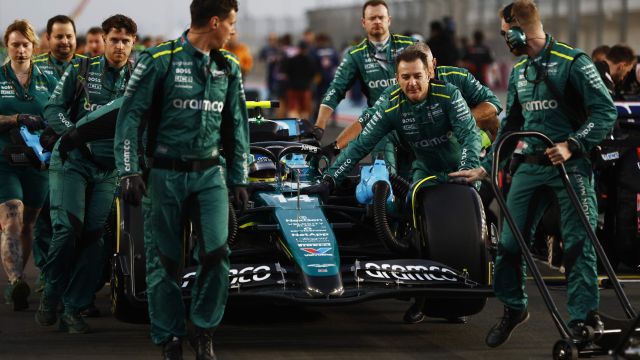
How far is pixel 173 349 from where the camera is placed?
7.74 meters

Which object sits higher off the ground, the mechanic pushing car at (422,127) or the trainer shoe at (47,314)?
the mechanic pushing car at (422,127)

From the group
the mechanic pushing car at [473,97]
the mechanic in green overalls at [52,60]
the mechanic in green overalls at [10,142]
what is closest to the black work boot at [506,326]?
the mechanic pushing car at [473,97]

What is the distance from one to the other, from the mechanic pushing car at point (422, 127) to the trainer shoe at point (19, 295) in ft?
6.75

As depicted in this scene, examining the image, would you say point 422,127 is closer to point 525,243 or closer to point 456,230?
point 456,230

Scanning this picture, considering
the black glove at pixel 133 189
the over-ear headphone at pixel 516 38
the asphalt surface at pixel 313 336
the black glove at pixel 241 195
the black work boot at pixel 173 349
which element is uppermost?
the over-ear headphone at pixel 516 38

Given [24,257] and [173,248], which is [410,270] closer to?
[173,248]

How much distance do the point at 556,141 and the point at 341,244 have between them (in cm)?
204

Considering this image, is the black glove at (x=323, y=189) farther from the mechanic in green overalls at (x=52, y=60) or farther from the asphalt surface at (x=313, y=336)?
the mechanic in green overalls at (x=52, y=60)

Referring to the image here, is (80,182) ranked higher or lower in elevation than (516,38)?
lower

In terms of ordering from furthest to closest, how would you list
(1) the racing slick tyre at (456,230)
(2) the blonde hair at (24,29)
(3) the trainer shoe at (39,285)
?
(3) the trainer shoe at (39,285) < (2) the blonde hair at (24,29) < (1) the racing slick tyre at (456,230)

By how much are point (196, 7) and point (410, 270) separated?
2020 millimetres

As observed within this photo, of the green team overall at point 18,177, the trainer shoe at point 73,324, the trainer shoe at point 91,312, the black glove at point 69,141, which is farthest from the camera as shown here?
the green team overall at point 18,177

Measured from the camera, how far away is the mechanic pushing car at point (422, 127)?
9172 mm

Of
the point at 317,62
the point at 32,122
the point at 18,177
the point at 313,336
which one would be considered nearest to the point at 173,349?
the point at 313,336
